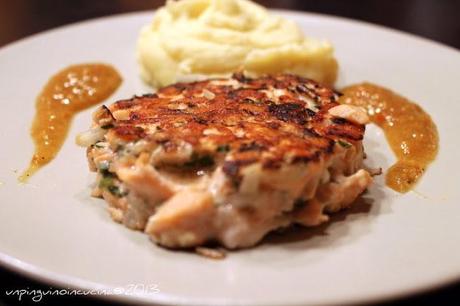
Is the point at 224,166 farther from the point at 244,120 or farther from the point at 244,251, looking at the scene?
the point at 244,120

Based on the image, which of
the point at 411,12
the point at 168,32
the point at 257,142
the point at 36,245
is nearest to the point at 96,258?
the point at 36,245

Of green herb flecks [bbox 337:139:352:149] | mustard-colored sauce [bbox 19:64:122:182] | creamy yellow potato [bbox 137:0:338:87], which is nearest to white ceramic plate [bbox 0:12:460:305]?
mustard-colored sauce [bbox 19:64:122:182]

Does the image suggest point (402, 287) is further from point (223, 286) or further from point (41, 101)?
point (41, 101)

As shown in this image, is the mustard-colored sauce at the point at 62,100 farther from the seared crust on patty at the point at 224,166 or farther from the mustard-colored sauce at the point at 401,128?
the mustard-colored sauce at the point at 401,128

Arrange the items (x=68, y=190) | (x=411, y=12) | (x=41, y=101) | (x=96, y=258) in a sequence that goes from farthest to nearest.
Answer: (x=411, y=12) → (x=41, y=101) → (x=68, y=190) → (x=96, y=258)

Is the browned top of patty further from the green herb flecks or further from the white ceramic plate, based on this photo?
the white ceramic plate

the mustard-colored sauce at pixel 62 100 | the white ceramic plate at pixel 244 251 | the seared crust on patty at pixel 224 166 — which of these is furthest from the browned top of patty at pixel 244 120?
the mustard-colored sauce at pixel 62 100

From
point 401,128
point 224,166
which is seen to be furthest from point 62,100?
point 401,128
